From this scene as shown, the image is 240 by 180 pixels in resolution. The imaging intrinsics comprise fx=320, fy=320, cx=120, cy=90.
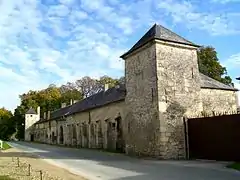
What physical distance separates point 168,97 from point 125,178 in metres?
9.44

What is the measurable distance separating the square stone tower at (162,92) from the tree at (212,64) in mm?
21634

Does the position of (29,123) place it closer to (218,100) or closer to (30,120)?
(30,120)

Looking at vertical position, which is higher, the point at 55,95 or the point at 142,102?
the point at 55,95

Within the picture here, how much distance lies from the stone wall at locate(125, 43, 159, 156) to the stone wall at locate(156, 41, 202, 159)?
1.42 feet

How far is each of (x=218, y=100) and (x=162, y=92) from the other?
8473 millimetres

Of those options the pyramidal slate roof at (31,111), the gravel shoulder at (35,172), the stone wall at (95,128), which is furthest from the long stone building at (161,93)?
the pyramidal slate roof at (31,111)

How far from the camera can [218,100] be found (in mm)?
25938

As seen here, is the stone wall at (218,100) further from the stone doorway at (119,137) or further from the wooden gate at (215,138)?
the stone doorway at (119,137)

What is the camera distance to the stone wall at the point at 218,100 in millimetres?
25109

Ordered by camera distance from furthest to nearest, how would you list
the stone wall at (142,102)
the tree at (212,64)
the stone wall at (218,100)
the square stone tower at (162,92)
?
the tree at (212,64) → the stone wall at (218,100) → the stone wall at (142,102) → the square stone tower at (162,92)

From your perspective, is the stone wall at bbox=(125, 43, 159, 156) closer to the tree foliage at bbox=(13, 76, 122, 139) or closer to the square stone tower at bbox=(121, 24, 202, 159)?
Answer: the square stone tower at bbox=(121, 24, 202, 159)

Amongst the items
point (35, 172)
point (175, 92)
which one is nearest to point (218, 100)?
point (175, 92)

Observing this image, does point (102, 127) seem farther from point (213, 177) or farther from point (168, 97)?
point (213, 177)

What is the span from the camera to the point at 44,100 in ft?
240
